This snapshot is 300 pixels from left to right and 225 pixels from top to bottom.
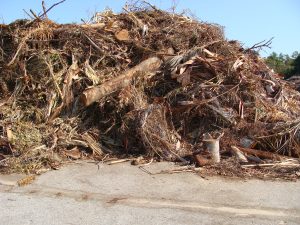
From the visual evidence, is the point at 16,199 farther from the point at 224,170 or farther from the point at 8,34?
the point at 8,34

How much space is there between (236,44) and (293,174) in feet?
13.4

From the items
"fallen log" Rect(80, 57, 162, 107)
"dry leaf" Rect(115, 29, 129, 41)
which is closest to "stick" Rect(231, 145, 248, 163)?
"fallen log" Rect(80, 57, 162, 107)

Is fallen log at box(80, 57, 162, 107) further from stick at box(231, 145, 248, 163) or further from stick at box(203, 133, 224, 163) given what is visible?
stick at box(231, 145, 248, 163)

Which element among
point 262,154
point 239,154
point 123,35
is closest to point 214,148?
point 239,154

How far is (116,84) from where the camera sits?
6.46 metres

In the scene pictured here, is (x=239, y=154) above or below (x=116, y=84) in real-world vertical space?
below

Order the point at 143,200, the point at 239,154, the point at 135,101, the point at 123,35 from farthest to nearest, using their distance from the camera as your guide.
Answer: the point at 123,35 → the point at 135,101 → the point at 239,154 → the point at 143,200

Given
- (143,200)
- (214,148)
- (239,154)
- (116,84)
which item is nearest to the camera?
(143,200)

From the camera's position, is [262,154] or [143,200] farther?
[262,154]

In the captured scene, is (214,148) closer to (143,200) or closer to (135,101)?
(135,101)

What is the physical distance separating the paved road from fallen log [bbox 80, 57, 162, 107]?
139 cm

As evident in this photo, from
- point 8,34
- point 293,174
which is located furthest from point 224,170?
point 8,34

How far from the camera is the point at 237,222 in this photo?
12.2 ft

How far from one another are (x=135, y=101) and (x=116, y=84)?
512 millimetres
